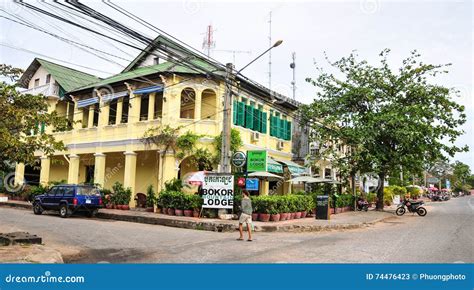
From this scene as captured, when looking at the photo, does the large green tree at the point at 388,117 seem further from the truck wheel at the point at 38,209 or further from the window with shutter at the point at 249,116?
the truck wheel at the point at 38,209

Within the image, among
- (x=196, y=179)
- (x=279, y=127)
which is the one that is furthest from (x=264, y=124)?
(x=196, y=179)

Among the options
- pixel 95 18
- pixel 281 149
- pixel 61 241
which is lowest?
pixel 61 241

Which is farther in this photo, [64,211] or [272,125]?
[272,125]

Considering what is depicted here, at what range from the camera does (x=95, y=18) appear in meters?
10.5

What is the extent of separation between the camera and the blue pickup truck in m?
18.8

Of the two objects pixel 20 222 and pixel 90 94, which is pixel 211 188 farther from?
pixel 90 94

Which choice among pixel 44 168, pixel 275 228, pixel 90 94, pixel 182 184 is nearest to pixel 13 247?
pixel 275 228

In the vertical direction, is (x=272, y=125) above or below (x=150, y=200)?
above

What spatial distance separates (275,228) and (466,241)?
6.50 m

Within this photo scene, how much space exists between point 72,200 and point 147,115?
285 inches

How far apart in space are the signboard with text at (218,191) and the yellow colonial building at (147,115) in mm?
3631

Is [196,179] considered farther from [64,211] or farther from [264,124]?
[264,124]

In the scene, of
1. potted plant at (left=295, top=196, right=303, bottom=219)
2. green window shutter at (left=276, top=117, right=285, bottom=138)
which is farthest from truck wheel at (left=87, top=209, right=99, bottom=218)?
green window shutter at (left=276, top=117, right=285, bottom=138)

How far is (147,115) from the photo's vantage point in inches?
938
